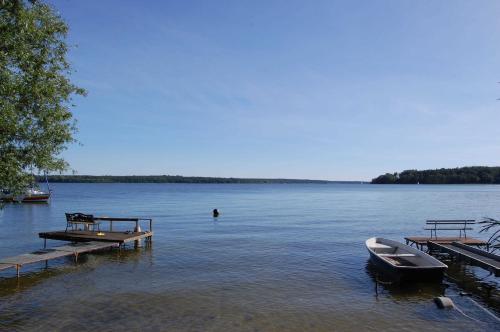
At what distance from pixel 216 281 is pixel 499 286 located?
12.1 m

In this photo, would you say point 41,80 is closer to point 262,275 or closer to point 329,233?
point 262,275

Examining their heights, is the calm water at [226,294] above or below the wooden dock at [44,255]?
below

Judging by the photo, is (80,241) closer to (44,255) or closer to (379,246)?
(44,255)

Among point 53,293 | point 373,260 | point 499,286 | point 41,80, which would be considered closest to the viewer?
point 41,80

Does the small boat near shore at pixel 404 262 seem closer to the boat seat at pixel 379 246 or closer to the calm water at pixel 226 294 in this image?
the boat seat at pixel 379 246

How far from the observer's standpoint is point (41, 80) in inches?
494

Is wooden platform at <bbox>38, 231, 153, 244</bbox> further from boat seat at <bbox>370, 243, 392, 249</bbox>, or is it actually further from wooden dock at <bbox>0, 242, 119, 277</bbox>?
boat seat at <bbox>370, 243, 392, 249</bbox>

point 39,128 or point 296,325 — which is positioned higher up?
point 39,128

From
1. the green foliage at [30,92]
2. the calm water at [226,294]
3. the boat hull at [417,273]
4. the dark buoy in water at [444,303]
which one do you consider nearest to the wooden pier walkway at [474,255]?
the calm water at [226,294]

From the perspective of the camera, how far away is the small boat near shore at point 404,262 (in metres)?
15.9

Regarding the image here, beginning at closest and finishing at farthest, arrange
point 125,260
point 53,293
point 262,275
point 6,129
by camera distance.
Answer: point 6,129 < point 53,293 < point 262,275 < point 125,260

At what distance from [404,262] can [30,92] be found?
55.2 feet

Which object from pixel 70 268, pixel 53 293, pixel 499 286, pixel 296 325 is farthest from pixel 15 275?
pixel 499 286

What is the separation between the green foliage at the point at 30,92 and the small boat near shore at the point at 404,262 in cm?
1378
